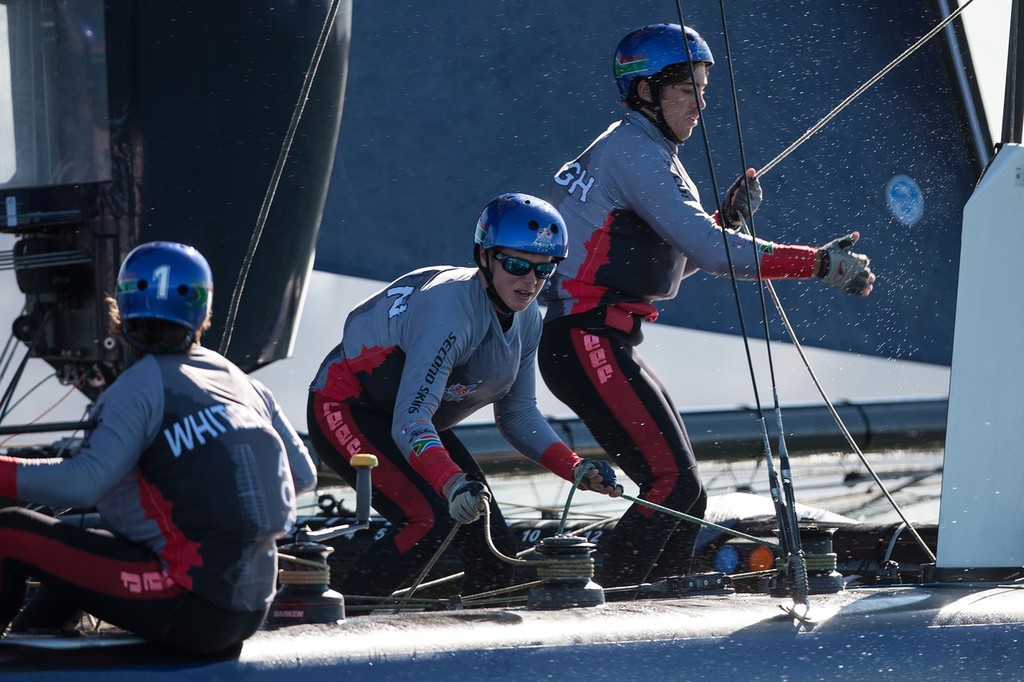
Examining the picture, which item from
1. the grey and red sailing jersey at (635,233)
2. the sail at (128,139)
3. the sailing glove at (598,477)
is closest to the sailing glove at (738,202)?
the grey and red sailing jersey at (635,233)

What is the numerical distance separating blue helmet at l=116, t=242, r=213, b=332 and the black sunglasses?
33.5 inches

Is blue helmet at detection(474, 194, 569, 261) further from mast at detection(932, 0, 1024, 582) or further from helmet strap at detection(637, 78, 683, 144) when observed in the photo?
mast at detection(932, 0, 1024, 582)

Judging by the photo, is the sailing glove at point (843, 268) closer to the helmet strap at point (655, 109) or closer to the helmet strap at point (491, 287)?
the helmet strap at point (655, 109)

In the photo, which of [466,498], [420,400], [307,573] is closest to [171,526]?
[307,573]

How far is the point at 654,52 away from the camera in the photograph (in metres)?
3.49

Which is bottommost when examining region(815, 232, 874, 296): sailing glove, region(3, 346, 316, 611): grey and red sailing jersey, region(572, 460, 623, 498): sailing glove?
region(572, 460, 623, 498): sailing glove

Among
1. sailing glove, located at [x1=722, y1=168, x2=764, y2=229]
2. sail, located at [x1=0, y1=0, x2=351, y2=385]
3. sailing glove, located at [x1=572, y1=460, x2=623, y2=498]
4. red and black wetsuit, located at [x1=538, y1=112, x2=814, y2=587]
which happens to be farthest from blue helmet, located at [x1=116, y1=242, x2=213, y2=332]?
sail, located at [x1=0, y1=0, x2=351, y2=385]

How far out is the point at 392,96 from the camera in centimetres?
690

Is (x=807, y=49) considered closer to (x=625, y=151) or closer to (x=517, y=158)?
(x=517, y=158)

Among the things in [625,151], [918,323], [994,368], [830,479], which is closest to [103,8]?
[625,151]

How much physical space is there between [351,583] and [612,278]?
85 cm

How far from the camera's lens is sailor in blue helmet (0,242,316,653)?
2.41m

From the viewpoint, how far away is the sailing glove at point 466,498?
9.78 feet

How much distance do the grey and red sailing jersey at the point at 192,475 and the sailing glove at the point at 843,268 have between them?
1.31 metres
